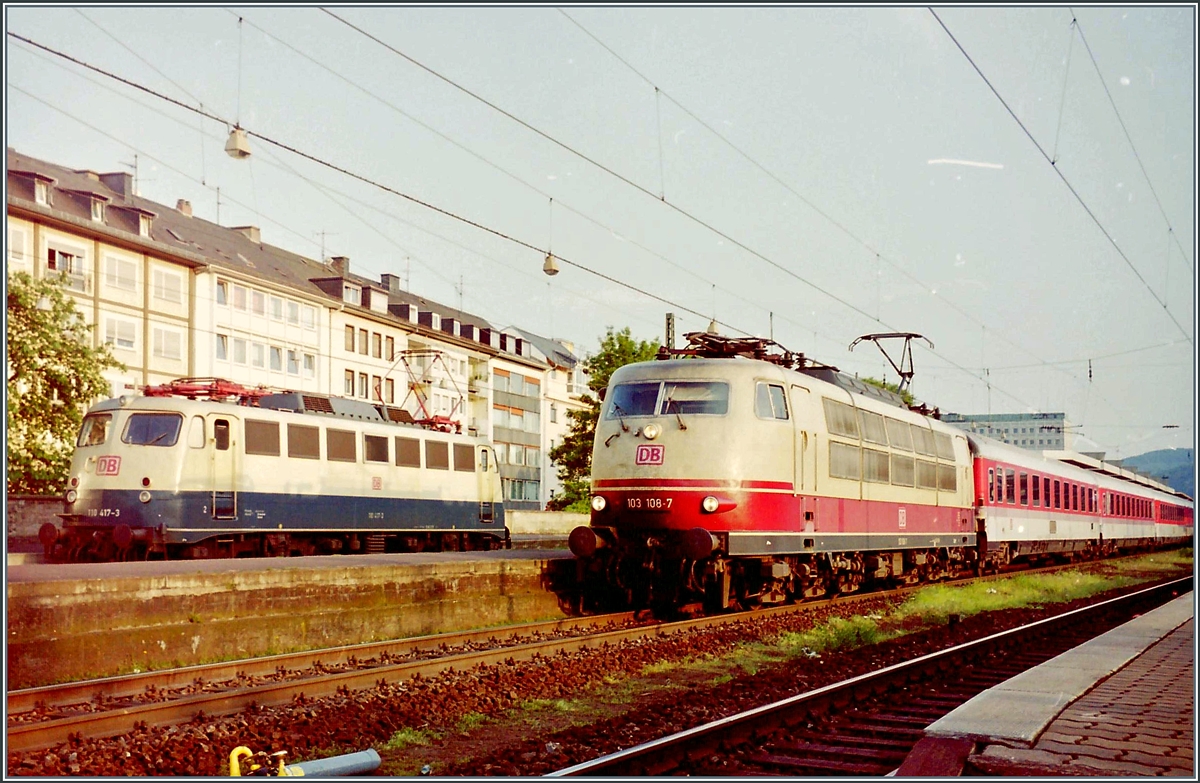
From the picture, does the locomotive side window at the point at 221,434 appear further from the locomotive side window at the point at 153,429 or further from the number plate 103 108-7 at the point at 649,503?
the number plate 103 108-7 at the point at 649,503

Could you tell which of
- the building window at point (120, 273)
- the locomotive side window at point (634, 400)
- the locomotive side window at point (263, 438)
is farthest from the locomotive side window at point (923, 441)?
the building window at point (120, 273)

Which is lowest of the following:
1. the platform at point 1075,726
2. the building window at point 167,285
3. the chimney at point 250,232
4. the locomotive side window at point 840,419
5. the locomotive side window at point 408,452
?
the platform at point 1075,726

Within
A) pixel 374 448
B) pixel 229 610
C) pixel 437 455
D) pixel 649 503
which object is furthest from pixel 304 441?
pixel 229 610

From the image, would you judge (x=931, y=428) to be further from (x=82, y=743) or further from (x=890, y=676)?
(x=82, y=743)

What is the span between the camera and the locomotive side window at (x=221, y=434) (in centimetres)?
2170

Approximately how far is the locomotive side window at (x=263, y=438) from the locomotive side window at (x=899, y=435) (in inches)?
463

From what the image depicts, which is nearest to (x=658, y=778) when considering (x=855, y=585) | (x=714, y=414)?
(x=714, y=414)

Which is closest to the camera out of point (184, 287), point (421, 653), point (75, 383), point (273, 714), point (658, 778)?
point (658, 778)

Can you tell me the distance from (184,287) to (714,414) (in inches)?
1659

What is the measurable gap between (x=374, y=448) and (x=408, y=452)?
1.40 meters

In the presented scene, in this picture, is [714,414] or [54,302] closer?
[714,414]

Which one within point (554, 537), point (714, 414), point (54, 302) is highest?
point (54, 302)

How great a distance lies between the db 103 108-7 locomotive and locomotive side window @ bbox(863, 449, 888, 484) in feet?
0.08

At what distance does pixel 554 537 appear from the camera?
45344 mm
